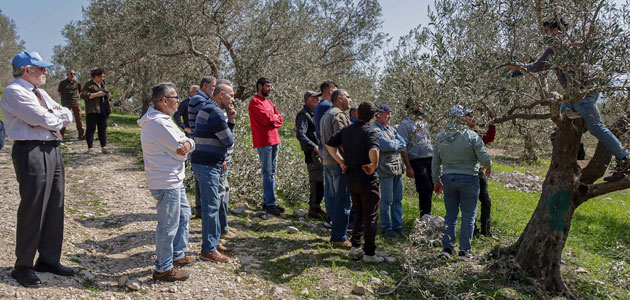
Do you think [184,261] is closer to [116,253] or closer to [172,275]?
[172,275]

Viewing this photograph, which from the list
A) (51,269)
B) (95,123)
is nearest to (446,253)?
(51,269)

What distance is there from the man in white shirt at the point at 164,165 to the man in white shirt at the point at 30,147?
90cm

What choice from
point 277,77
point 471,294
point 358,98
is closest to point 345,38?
point 358,98

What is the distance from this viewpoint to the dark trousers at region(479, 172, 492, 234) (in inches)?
286

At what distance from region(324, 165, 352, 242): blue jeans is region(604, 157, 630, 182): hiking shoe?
11.4 feet

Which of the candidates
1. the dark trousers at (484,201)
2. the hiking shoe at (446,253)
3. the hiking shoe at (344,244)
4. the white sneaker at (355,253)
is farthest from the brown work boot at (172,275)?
the dark trousers at (484,201)

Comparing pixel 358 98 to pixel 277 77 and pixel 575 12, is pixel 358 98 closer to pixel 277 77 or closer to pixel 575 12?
pixel 277 77

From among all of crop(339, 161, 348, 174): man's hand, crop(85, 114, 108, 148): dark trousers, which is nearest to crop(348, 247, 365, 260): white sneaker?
crop(339, 161, 348, 174): man's hand

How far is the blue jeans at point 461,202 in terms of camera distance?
19.9 feet

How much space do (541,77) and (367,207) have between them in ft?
8.78

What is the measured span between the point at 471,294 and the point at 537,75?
102 inches

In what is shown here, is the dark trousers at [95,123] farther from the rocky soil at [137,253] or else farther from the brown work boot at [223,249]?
the brown work boot at [223,249]

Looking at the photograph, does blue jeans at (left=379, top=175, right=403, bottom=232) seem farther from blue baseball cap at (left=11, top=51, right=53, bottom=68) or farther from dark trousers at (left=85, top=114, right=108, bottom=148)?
dark trousers at (left=85, top=114, right=108, bottom=148)

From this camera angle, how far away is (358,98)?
1970 cm
